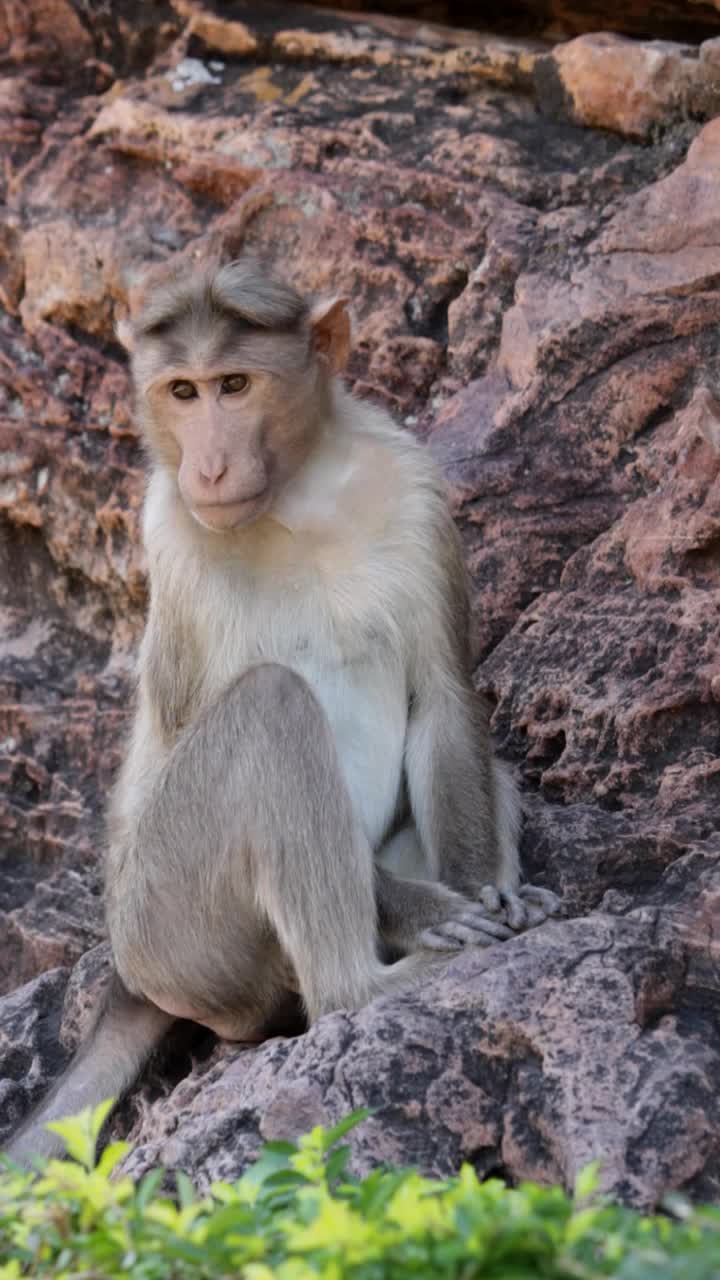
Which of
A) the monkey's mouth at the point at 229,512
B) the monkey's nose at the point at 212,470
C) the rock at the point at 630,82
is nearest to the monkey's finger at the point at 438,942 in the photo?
the monkey's mouth at the point at 229,512

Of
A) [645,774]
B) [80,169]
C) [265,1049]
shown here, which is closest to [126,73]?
[80,169]

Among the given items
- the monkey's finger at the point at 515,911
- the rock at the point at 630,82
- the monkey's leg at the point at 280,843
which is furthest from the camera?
the rock at the point at 630,82

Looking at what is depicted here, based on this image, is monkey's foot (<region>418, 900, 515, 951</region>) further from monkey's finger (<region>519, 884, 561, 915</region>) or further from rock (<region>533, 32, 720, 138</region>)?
rock (<region>533, 32, 720, 138</region>)

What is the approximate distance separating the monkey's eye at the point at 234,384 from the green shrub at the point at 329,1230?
2135 millimetres

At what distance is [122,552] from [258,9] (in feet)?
7.51

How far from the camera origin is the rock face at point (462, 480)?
3811 millimetres

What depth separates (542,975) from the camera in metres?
3.91

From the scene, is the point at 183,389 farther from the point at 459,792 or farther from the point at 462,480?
the point at 462,480

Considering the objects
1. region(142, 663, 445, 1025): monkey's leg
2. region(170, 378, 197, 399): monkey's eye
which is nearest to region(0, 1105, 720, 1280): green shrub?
region(142, 663, 445, 1025): monkey's leg

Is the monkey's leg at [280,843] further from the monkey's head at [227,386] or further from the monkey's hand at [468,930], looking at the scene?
the monkey's head at [227,386]

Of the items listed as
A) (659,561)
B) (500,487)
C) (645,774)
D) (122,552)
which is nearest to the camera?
(645,774)

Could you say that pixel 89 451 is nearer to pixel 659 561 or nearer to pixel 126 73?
pixel 126 73

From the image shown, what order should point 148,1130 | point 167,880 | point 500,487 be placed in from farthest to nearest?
point 500,487
point 167,880
point 148,1130

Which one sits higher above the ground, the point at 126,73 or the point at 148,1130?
the point at 126,73
